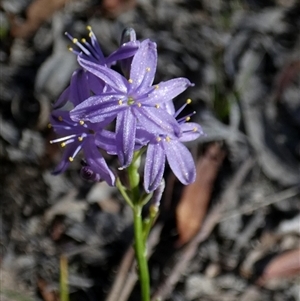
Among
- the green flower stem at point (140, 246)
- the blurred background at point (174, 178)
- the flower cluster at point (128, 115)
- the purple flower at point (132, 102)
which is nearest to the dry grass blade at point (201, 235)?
the blurred background at point (174, 178)

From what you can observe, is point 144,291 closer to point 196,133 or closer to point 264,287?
point 196,133

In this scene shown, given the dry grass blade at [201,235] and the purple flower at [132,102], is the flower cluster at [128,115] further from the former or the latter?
the dry grass blade at [201,235]

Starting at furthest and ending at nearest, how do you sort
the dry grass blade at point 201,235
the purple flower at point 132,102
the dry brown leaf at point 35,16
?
the dry brown leaf at point 35,16 < the dry grass blade at point 201,235 < the purple flower at point 132,102

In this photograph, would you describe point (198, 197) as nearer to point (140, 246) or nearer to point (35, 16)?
point (140, 246)

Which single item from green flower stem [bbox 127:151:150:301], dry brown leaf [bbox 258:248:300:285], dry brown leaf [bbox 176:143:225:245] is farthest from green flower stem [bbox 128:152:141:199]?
dry brown leaf [bbox 258:248:300:285]

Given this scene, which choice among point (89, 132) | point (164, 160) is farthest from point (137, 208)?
point (89, 132)

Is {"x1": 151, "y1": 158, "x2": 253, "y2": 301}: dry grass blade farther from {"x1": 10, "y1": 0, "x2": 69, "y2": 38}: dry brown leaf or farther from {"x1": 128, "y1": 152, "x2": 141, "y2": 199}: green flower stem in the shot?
{"x1": 10, "y1": 0, "x2": 69, "y2": 38}: dry brown leaf
